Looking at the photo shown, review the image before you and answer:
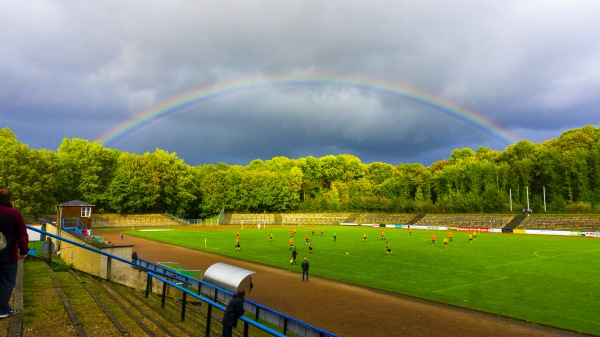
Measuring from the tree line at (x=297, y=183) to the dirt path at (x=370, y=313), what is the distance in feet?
174

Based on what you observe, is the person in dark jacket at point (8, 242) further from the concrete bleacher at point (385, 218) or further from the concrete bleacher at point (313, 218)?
the concrete bleacher at point (313, 218)

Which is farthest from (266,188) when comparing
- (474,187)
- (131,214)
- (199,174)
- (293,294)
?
(293,294)

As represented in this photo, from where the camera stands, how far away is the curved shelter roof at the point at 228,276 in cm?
1995

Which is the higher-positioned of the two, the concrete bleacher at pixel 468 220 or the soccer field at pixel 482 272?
the concrete bleacher at pixel 468 220

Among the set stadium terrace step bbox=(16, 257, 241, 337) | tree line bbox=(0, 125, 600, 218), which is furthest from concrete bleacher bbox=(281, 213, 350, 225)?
stadium terrace step bbox=(16, 257, 241, 337)

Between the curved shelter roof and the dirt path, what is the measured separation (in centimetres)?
216

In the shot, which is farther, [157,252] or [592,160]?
[592,160]

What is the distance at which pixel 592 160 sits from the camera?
8569 centimetres

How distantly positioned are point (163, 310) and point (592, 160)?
103 meters

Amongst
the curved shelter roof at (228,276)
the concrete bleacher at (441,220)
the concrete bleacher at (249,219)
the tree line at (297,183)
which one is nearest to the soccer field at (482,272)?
the curved shelter roof at (228,276)

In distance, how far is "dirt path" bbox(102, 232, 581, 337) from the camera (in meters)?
16.6

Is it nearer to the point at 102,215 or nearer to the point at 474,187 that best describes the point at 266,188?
the point at 102,215

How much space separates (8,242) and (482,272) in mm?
31387

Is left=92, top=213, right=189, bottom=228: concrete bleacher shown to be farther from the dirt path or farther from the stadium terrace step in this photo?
the stadium terrace step
